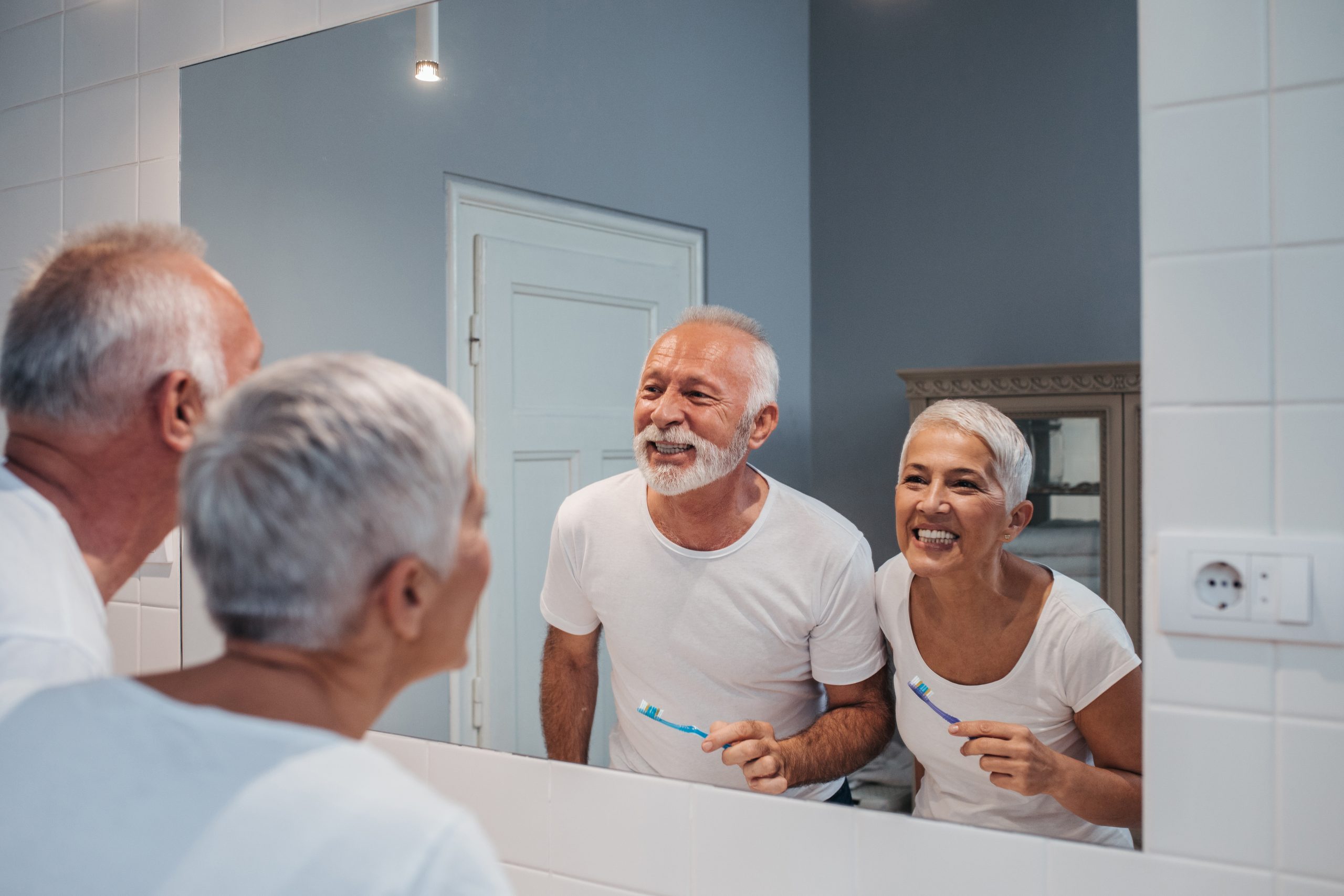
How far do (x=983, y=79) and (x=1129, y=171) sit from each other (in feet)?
0.56

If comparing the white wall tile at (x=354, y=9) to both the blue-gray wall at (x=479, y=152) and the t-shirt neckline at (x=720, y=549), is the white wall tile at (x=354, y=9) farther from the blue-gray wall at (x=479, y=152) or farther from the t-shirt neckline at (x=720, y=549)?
the t-shirt neckline at (x=720, y=549)

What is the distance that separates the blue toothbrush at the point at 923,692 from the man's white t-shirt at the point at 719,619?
0.04 meters

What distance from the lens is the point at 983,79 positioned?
996mm

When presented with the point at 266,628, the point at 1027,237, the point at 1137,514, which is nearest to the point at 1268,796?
the point at 1137,514

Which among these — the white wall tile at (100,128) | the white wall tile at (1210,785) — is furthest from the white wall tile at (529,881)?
the white wall tile at (100,128)

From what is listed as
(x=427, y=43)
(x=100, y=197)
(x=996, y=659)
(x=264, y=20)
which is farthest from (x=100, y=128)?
(x=996, y=659)

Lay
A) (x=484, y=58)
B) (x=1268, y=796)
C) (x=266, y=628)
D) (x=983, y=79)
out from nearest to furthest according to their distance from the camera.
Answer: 1. (x=266, y=628)
2. (x=1268, y=796)
3. (x=983, y=79)
4. (x=484, y=58)

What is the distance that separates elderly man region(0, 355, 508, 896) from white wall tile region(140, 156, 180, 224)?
113 cm

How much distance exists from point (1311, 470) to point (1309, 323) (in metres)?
0.13

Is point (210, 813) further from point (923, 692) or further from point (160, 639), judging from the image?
point (160, 639)

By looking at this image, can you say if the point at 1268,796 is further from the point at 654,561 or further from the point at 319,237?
the point at 319,237

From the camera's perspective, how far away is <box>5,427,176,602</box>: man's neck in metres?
0.90

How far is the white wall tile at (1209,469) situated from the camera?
878 millimetres

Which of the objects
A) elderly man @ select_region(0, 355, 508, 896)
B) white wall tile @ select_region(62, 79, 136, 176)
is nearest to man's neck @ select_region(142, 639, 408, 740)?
elderly man @ select_region(0, 355, 508, 896)
